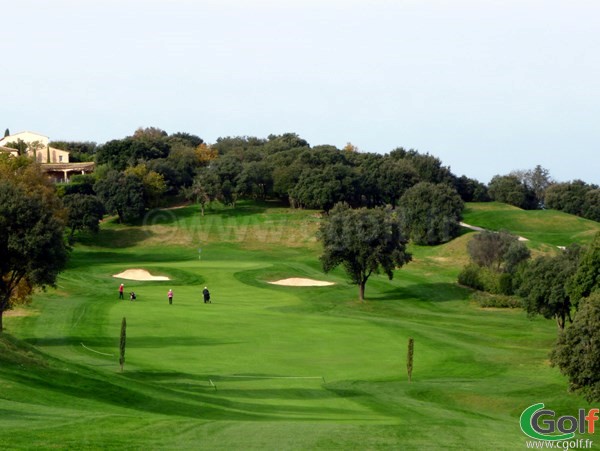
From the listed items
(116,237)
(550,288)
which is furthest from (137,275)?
(550,288)

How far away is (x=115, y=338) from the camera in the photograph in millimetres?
51000

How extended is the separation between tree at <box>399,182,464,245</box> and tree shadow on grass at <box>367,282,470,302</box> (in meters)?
27.3

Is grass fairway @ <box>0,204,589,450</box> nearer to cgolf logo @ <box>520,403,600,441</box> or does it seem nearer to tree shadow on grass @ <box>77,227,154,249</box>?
cgolf logo @ <box>520,403,600,441</box>

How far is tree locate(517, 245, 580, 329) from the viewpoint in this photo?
5734 centimetres

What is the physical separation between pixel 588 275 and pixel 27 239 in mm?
29220

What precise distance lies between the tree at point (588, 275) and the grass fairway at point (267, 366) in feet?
13.9

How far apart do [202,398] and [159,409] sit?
3.83 m

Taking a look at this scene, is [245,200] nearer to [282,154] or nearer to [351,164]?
[282,154]

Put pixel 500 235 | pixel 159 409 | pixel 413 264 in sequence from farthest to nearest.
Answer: pixel 413 264
pixel 500 235
pixel 159 409

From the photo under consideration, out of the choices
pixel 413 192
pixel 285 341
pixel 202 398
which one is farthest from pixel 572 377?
pixel 413 192

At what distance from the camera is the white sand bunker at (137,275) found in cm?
8900

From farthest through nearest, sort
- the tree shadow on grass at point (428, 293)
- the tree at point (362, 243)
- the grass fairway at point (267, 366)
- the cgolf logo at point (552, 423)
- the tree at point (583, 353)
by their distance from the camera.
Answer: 1. the tree shadow on grass at point (428, 293)
2. the tree at point (362, 243)
3. the tree at point (583, 353)
4. the cgolf logo at point (552, 423)
5. the grass fairway at point (267, 366)

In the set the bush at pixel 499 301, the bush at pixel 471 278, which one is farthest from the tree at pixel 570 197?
the bush at pixel 499 301

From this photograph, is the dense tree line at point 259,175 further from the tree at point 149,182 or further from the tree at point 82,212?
the tree at point 82,212
